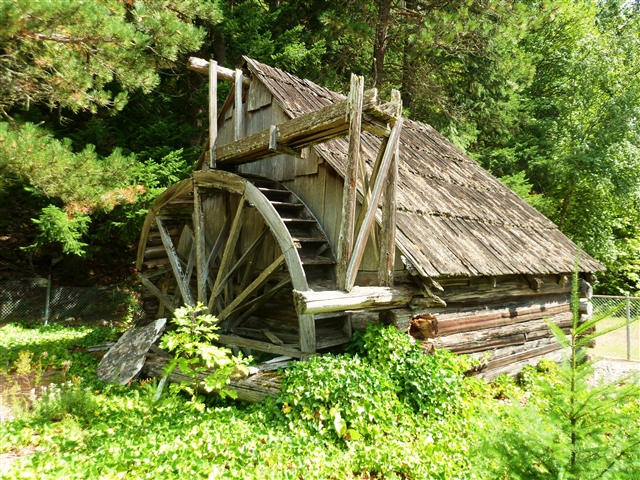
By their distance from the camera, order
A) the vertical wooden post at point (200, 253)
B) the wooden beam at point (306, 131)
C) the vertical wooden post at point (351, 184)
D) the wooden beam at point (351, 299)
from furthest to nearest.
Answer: the vertical wooden post at point (200, 253)
the wooden beam at point (306, 131)
the vertical wooden post at point (351, 184)
the wooden beam at point (351, 299)

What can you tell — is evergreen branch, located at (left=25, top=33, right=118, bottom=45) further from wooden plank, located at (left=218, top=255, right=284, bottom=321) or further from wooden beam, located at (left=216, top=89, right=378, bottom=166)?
wooden plank, located at (left=218, top=255, right=284, bottom=321)

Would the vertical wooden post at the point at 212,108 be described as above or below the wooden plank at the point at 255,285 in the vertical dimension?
above

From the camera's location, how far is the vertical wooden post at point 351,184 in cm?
451

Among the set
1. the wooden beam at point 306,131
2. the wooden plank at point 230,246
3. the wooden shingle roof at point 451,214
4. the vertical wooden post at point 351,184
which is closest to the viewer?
the vertical wooden post at point 351,184

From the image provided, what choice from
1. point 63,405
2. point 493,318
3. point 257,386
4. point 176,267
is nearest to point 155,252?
point 176,267

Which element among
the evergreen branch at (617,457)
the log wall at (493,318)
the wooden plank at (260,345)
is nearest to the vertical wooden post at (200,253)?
the wooden plank at (260,345)

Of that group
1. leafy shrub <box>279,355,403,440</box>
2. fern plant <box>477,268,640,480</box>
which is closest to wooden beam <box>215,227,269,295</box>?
leafy shrub <box>279,355,403,440</box>

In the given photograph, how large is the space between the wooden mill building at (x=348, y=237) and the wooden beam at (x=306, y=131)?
2 centimetres

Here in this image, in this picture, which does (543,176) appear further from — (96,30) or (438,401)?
(96,30)

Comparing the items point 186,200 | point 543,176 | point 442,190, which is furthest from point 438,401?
point 543,176

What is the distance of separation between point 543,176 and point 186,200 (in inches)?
576

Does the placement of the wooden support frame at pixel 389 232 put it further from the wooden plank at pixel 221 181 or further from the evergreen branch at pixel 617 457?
the evergreen branch at pixel 617 457

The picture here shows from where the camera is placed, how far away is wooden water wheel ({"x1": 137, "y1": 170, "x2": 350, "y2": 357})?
5730 millimetres

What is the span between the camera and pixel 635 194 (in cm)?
1549
